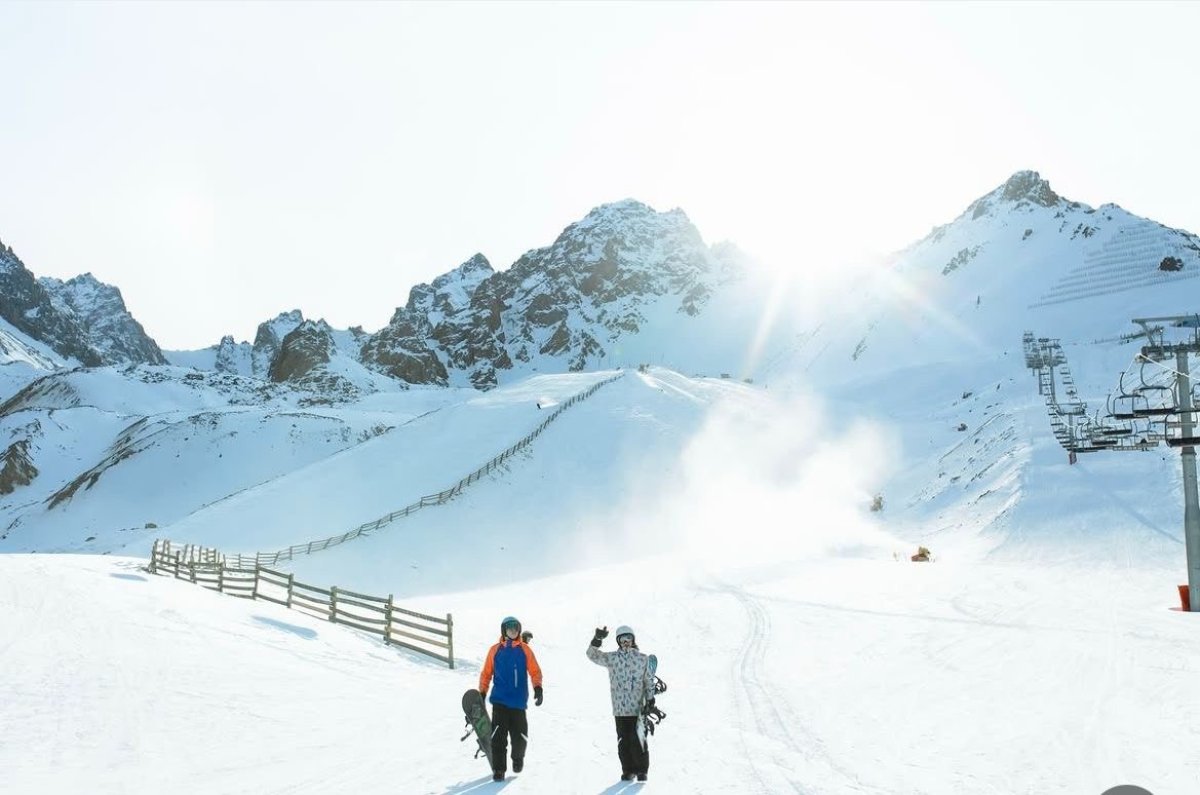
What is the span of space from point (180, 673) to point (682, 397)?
61.2m

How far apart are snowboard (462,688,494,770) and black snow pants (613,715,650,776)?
147cm

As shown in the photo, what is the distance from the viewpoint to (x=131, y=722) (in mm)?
10836

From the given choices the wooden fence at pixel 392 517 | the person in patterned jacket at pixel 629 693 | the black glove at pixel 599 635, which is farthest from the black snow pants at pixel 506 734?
the wooden fence at pixel 392 517

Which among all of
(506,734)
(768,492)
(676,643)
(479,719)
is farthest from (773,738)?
(768,492)

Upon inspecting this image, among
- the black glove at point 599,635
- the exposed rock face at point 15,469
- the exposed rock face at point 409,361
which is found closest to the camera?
the black glove at point 599,635

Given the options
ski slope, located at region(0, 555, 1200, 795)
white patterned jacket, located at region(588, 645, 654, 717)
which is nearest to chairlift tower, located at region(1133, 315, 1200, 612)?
ski slope, located at region(0, 555, 1200, 795)

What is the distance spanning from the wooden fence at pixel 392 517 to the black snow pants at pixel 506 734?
20146 mm

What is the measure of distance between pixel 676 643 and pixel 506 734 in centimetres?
1235

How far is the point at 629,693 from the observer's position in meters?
8.88

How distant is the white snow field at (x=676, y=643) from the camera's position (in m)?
9.71

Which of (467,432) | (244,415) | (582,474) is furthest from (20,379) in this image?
(582,474)

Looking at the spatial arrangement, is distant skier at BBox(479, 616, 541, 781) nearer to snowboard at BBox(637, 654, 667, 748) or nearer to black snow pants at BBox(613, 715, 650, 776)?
black snow pants at BBox(613, 715, 650, 776)

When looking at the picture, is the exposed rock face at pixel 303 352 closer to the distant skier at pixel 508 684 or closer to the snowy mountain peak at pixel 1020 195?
the snowy mountain peak at pixel 1020 195

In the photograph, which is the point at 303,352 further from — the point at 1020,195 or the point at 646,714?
the point at 646,714
